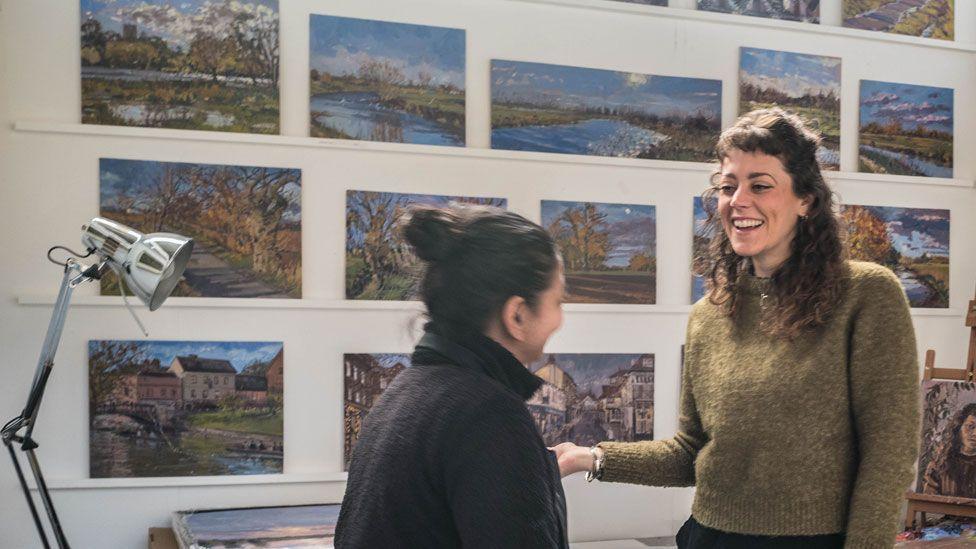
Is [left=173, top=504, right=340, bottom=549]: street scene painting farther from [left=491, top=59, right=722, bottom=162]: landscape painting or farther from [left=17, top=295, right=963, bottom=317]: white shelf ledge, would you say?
[left=491, top=59, right=722, bottom=162]: landscape painting

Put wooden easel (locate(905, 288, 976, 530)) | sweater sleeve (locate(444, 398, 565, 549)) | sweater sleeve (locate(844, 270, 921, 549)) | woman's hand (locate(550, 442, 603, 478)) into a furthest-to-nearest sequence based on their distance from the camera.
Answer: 1. wooden easel (locate(905, 288, 976, 530))
2. woman's hand (locate(550, 442, 603, 478))
3. sweater sleeve (locate(844, 270, 921, 549))
4. sweater sleeve (locate(444, 398, 565, 549))

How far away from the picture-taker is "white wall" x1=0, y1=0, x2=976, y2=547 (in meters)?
3.32

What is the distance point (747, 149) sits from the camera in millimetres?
2098

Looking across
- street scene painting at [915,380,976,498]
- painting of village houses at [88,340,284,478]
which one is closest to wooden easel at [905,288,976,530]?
street scene painting at [915,380,976,498]

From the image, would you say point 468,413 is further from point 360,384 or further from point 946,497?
point 946,497

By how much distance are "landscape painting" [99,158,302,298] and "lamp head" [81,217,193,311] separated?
0.56 m

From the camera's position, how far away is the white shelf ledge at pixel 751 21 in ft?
13.0

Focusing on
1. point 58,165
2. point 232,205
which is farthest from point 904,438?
point 58,165

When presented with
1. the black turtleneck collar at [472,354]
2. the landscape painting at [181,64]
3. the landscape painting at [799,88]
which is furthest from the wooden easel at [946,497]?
the black turtleneck collar at [472,354]

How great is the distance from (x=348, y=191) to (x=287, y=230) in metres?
0.28

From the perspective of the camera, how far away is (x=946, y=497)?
4043 millimetres

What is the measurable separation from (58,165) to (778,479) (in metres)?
2.67

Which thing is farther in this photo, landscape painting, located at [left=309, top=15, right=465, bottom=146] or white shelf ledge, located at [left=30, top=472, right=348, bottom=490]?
landscape painting, located at [left=309, top=15, right=465, bottom=146]

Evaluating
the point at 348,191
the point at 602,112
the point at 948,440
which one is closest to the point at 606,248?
the point at 602,112
